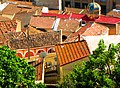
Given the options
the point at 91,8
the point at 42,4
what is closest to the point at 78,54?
the point at 91,8

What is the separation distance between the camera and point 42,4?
5900cm

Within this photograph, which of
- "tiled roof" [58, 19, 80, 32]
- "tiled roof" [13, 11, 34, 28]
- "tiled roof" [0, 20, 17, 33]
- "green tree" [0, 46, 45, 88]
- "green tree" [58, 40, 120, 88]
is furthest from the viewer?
"tiled roof" [13, 11, 34, 28]

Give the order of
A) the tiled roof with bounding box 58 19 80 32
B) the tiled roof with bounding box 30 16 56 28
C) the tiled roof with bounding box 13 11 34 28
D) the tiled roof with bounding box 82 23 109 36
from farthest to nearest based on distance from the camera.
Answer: the tiled roof with bounding box 13 11 34 28 → the tiled roof with bounding box 30 16 56 28 → the tiled roof with bounding box 58 19 80 32 → the tiled roof with bounding box 82 23 109 36

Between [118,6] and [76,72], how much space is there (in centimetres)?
4302

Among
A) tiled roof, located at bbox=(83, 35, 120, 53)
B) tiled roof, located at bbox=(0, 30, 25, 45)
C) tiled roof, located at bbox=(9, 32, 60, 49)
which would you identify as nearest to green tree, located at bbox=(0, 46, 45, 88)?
tiled roof, located at bbox=(83, 35, 120, 53)

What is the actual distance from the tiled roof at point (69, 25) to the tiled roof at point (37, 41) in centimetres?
589

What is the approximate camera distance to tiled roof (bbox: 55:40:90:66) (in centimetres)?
2405

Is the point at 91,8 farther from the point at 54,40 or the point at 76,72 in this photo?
the point at 76,72

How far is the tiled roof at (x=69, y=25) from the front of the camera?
40625 millimetres

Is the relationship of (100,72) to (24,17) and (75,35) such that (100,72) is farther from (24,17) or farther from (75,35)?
(24,17)

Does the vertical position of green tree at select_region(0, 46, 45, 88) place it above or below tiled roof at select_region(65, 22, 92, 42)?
above

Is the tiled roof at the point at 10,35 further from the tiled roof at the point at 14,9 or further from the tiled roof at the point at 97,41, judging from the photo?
the tiled roof at the point at 14,9

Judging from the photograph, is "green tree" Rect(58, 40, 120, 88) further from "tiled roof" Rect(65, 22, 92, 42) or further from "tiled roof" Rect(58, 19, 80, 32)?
"tiled roof" Rect(58, 19, 80, 32)

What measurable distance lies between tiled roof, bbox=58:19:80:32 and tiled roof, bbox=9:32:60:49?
5.89m
